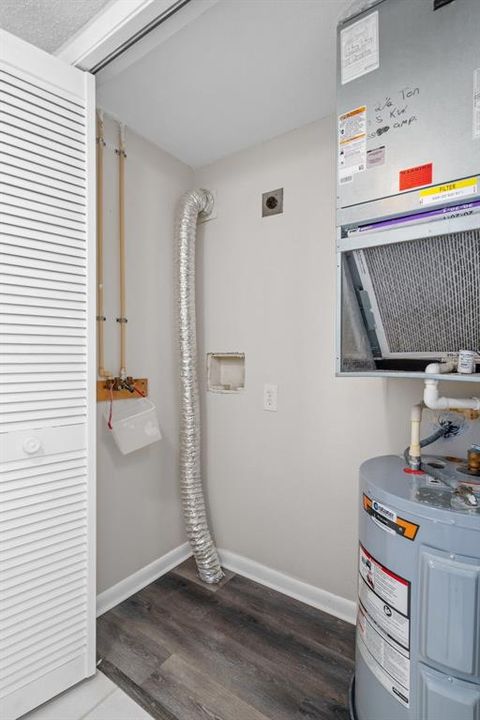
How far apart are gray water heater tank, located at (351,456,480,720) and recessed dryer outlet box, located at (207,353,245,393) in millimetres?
1204

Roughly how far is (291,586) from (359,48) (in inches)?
Answer: 94.8

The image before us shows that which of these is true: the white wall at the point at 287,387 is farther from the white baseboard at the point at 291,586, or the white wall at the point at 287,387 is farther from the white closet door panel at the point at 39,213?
the white closet door panel at the point at 39,213

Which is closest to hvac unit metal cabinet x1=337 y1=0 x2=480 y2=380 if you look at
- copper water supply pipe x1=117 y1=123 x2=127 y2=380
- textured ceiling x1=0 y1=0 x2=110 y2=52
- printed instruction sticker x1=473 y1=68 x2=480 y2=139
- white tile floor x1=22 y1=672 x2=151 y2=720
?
printed instruction sticker x1=473 y1=68 x2=480 y2=139

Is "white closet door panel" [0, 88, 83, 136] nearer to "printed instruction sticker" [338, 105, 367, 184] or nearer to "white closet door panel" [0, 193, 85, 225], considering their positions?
"white closet door panel" [0, 193, 85, 225]

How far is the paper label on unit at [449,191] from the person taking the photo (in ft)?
3.16

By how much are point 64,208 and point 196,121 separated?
100 centimetres

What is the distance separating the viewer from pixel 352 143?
1.17 metres

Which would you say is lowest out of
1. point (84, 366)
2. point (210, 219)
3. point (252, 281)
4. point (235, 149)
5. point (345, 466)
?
point (345, 466)

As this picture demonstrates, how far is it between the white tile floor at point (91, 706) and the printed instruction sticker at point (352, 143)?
207cm

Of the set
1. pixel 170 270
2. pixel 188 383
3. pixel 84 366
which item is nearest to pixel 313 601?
pixel 188 383

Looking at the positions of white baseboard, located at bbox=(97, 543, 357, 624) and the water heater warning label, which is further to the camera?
white baseboard, located at bbox=(97, 543, 357, 624)

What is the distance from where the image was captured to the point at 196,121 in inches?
74.1

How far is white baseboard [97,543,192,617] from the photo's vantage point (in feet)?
6.01

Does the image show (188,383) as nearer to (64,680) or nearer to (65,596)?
(65,596)
